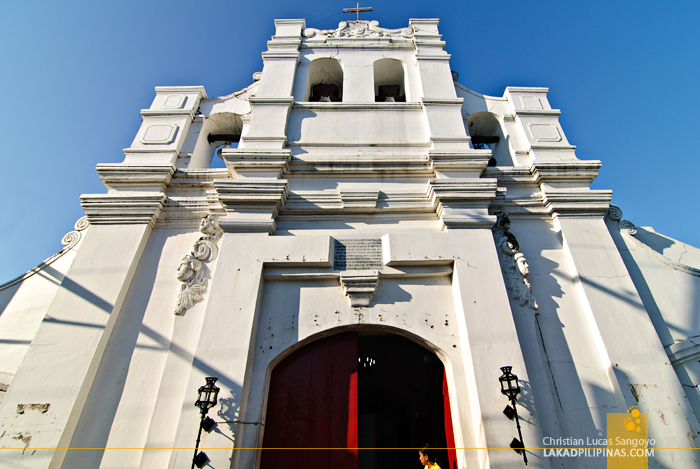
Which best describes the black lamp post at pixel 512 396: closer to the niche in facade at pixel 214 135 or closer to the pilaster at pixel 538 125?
the pilaster at pixel 538 125

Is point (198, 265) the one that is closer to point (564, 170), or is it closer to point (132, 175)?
point (132, 175)

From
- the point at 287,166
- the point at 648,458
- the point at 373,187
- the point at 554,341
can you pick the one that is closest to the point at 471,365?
the point at 554,341

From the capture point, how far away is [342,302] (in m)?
6.60

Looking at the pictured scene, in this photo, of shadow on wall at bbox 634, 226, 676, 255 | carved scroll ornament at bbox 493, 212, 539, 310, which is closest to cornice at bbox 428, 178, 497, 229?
carved scroll ornament at bbox 493, 212, 539, 310

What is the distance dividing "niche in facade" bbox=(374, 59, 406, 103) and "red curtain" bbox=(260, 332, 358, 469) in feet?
23.9

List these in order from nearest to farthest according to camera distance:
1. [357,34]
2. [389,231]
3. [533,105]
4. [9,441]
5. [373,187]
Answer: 1. [9,441]
2. [389,231]
3. [373,187]
4. [533,105]
5. [357,34]

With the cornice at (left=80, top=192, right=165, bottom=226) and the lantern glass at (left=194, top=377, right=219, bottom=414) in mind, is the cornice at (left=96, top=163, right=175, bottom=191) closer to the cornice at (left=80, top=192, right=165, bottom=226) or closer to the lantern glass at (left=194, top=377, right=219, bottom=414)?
the cornice at (left=80, top=192, right=165, bottom=226)

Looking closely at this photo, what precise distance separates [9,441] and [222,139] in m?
7.33

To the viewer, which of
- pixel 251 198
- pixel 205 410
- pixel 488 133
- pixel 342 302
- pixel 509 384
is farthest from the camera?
pixel 488 133

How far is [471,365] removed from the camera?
5781mm

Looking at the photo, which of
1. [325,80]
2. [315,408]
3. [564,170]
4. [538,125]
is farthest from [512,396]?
[325,80]

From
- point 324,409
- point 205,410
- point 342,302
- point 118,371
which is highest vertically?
point 342,302

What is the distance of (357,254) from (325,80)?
638 cm

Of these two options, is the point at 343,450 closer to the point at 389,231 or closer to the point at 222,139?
the point at 389,231
